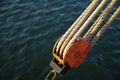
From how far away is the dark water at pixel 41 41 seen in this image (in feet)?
26.0

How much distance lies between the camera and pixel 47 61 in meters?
8.48

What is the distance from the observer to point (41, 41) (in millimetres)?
9531

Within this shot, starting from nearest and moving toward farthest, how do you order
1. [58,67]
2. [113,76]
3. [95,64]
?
[58,67], [113,76], [95,64]

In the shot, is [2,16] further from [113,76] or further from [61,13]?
[113,76]

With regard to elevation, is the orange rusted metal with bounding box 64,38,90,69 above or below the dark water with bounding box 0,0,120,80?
above

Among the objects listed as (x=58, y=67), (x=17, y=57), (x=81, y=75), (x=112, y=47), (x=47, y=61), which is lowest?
(x=112, y=47)

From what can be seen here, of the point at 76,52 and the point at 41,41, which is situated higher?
the point at 76,52

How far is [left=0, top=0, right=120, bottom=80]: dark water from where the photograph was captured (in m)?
7.93

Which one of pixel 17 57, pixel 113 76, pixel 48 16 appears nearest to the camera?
pixel 113 76

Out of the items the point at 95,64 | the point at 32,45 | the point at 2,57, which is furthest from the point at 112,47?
the point at 2,57

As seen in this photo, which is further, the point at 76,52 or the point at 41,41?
the point at 41,41

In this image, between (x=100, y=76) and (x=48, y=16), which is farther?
(x=48, y=16)

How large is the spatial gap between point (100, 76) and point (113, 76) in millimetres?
485

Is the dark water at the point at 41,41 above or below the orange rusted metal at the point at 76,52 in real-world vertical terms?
below
